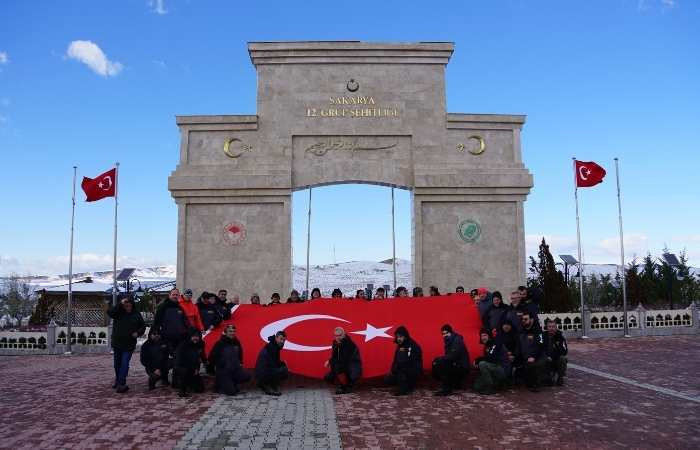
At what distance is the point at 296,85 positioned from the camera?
75.9ft

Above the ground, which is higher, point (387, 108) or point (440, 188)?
point (387, 108)

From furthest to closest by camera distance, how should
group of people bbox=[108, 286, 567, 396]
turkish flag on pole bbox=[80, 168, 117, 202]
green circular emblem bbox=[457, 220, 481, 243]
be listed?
green circular emblem bbox=[457, 220, 481, 243] < turkish flag on pole bbox=[80, 168, 117, 202] < group of people bbox=[108, 286, 567, 396]

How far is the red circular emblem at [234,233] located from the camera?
22.3 metres

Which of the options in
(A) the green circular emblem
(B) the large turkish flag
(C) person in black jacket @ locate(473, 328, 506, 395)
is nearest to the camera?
(C) person in black jacket @ locate(473, 328, 506, 395)

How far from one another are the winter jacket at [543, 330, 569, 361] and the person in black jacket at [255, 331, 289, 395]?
507 centimetres

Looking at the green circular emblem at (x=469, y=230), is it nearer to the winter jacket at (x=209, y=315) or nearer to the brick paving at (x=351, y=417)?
the brick paving at (x=351, y=417)

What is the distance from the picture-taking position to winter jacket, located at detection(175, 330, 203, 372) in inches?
397

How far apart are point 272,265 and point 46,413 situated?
13.6m

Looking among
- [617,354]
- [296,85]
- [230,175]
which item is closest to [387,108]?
[296,85]

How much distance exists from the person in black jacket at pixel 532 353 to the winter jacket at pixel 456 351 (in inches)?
44.6

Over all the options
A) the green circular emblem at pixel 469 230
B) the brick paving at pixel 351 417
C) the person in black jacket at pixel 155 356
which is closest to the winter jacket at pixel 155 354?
the person in black jacket at pixel 155 356

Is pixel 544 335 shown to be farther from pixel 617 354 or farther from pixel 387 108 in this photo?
pixel 387 108

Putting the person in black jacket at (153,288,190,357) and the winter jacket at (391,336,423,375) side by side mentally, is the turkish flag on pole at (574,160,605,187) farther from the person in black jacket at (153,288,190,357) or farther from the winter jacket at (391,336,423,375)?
the person in black jacket at (153,288,190,357)

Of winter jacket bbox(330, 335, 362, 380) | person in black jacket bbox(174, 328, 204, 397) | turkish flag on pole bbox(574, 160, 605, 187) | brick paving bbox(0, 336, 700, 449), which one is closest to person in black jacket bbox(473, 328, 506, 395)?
brick paving bbox(0, 336, 700, 449)
